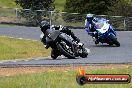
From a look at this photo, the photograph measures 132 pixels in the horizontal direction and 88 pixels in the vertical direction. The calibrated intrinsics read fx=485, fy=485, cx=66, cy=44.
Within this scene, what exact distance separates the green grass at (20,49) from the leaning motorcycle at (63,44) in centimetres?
203

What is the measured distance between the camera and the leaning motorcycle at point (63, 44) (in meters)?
16.3

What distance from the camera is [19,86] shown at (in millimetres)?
8141

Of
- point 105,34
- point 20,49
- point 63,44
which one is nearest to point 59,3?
point 105,34

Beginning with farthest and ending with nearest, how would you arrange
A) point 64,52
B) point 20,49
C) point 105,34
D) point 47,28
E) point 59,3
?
point 59,3, point 105,34, point 20,49, point 64,52, point 47,28

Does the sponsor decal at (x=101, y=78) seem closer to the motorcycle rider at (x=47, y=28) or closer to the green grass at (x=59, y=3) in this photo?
the motorcycle rider at (x=47, y=28)

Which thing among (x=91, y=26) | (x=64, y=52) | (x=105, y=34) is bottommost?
(x=105, y=34)

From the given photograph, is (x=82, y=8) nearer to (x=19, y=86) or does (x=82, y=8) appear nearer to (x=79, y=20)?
(x=79, y=20)

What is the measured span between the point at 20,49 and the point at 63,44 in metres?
5.32

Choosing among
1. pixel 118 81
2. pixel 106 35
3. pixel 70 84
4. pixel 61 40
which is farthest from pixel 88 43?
pixel 118 81

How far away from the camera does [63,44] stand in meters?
16.5

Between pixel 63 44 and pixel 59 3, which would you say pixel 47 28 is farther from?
pixel 59 3

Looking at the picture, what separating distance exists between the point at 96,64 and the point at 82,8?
29613 mm

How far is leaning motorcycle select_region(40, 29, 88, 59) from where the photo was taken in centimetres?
1628

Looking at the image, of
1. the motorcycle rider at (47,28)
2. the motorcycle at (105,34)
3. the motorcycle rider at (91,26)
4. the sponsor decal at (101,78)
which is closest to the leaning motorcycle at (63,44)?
the motorcycle rider at (47,28)
